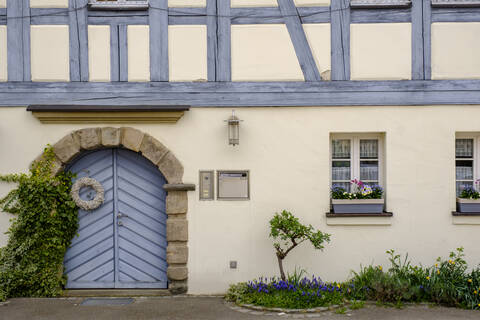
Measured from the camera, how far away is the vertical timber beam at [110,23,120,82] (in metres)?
6.93

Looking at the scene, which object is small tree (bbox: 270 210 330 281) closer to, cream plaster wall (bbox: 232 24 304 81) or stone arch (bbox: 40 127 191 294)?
stone arch (bbox: 40 127 191 294)

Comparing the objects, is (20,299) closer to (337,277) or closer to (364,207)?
(337,277)

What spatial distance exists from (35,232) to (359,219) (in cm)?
456

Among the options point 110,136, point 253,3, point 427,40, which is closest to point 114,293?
point 110,136

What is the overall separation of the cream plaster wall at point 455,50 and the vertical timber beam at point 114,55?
4514mm

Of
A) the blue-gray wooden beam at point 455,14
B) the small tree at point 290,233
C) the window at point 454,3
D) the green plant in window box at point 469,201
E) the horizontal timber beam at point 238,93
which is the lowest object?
the small tree at point 290,233

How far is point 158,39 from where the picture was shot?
6934mm

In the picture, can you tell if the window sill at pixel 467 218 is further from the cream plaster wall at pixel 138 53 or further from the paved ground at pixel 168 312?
the cream plaster wall at pixel 138 53

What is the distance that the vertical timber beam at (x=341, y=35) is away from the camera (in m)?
6.93

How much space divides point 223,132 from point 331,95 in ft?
5.34

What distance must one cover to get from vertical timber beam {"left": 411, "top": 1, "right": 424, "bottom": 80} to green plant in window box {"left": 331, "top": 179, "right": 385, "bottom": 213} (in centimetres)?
173

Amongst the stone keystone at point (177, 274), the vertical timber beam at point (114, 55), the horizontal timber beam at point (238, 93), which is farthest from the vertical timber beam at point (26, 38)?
the stone keystone at point (177, 274)

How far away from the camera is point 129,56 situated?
696cm

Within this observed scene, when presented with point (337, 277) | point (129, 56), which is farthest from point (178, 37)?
point (337, 277)
